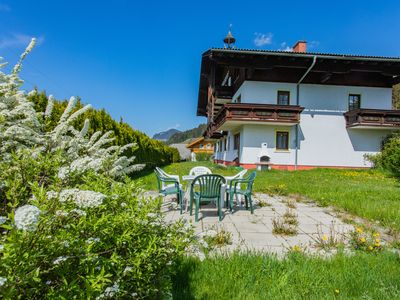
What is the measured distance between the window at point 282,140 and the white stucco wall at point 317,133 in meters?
0.28

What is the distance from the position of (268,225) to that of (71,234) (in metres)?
3.81

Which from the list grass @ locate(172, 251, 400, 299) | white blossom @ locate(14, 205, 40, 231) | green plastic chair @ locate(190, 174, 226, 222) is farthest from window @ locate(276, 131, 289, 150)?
white blossom @ locate(14, 205, 40, 231)

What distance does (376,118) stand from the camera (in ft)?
48.0

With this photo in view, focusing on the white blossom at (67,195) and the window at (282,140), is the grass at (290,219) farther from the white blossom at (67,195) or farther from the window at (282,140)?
the window at (282,140)

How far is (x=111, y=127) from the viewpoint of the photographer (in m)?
9.34

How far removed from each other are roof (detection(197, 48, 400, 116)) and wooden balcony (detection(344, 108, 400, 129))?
112 inches

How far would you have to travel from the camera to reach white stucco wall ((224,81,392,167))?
15.8 metres

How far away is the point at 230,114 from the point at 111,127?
7.33 m

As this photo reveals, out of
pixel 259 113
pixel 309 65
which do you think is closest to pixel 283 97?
pixel 309 65

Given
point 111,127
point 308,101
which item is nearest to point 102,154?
point 111,127

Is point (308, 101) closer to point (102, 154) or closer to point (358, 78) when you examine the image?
point (358, 78)

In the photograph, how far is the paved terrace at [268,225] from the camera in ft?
10.9

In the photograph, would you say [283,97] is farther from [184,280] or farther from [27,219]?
[27,219]

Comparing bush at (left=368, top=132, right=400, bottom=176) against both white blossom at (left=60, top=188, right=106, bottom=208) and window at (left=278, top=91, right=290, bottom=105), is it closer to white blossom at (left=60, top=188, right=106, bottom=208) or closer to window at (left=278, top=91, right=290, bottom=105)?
window at (left=278, top=91, right=290, bottom=105)
